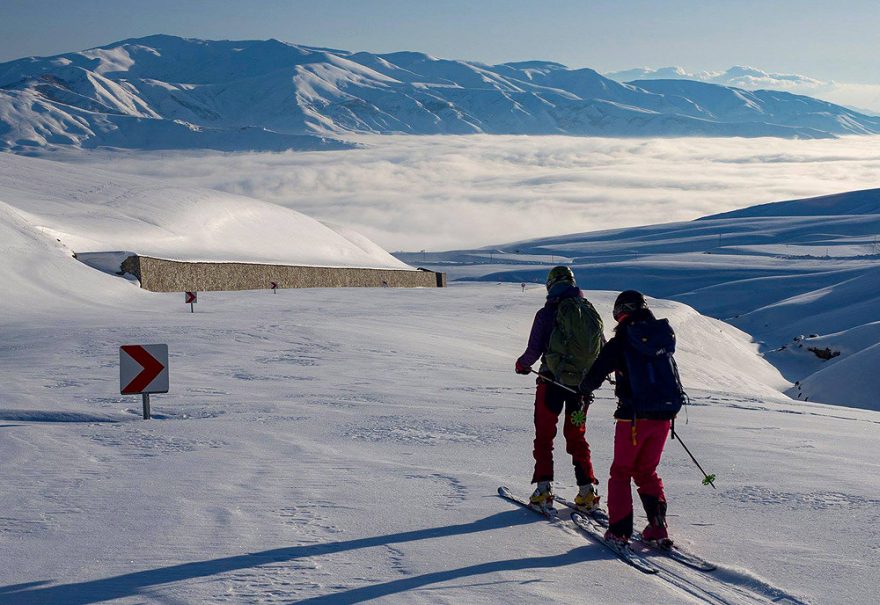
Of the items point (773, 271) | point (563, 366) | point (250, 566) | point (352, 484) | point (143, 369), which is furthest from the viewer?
point (773, 271)

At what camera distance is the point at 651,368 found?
17.9 feet

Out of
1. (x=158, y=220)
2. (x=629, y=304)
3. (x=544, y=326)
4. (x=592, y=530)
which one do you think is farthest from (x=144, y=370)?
(x=158, y=220)

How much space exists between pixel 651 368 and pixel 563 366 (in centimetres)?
80

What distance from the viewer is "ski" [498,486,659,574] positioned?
5.24 m

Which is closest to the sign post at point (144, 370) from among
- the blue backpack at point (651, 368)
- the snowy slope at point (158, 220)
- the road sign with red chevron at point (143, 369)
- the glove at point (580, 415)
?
the road sign with red chevron at point (143, 369)

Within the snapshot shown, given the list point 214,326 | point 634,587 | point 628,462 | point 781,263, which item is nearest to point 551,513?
point 628,462

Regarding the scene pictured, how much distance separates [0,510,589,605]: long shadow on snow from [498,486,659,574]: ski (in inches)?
8.6

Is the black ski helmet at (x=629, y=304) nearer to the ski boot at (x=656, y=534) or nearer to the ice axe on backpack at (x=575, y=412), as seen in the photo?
the ice axe on backpack at (x=575, y=412)

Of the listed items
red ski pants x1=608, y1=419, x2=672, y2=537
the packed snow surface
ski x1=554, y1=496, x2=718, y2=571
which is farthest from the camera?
red ski pants x1=608, y1=419, x2=672, y2=537

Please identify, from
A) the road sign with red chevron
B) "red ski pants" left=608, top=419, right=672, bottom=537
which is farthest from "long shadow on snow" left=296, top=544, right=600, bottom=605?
the road sign with red chevron

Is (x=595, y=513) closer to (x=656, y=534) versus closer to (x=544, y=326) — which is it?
(x=656, y=534)

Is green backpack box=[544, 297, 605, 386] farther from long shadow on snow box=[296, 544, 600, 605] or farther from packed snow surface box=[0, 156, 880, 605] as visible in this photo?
long shadow on snow box=[296, 544, 600, 605]

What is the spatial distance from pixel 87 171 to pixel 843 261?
83.9 metres

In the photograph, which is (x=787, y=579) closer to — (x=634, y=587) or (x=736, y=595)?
(x=736, y=595)
